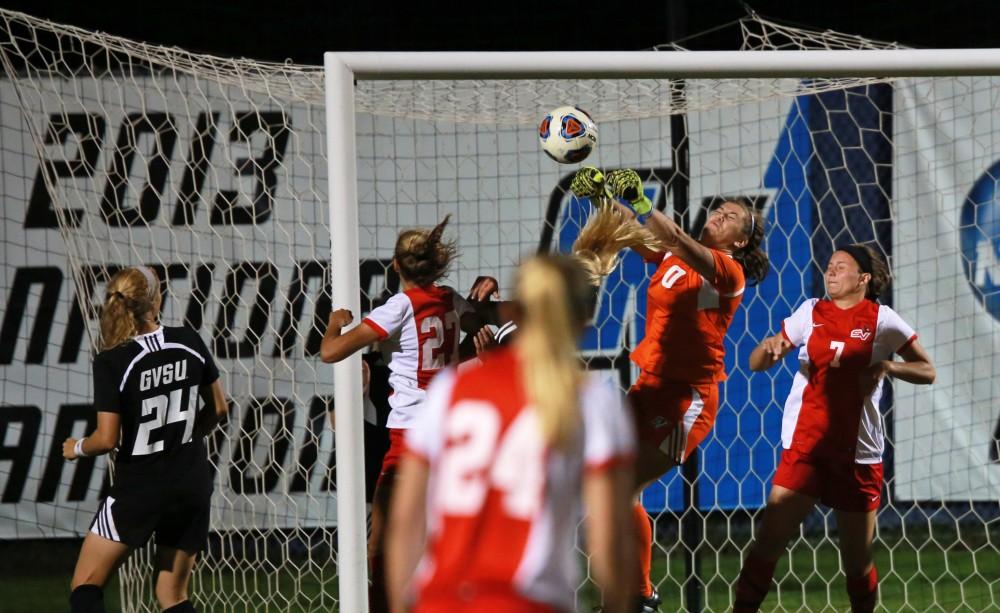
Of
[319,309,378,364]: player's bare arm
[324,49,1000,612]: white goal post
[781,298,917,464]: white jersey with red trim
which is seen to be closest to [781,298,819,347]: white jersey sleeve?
[781,298,917,464]: white jersey with red trim

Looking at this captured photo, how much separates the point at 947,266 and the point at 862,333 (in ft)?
9.73

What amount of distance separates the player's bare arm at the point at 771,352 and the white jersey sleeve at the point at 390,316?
1408 millimetres

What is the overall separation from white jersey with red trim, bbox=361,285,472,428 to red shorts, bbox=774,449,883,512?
145 cm

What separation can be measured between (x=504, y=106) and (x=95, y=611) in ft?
11.8

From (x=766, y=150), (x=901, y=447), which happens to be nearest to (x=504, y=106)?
(x=766, y=150)

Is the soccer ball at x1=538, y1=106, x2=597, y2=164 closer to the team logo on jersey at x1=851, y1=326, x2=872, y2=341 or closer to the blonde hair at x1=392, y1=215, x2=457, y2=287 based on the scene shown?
the blonde hair at x1=392, y1=215, x2=457, y2=287

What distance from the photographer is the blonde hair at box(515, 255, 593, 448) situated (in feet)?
7.71

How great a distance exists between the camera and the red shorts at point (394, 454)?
→ 4832mm

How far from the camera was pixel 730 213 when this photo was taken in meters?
5.10

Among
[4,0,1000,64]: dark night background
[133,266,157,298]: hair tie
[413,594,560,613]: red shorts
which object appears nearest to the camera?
[413,594,560,613]: red shorts

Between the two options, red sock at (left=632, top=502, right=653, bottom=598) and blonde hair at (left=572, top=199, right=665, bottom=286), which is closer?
blonde hair at (left=572, top=199, right=665, bottom=286)

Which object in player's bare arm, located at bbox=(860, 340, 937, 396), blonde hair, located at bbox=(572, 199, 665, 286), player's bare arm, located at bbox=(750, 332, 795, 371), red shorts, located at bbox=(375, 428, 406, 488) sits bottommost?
red shorts, located at bbox=(375, 428, 406, 488)

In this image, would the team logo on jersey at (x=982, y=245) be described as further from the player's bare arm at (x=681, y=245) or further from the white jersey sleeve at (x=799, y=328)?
the player's bare arm at (x=681, y=245)

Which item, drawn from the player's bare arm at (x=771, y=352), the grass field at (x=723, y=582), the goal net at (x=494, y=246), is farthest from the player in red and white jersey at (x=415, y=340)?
the goal net at (x=494, y=246)
